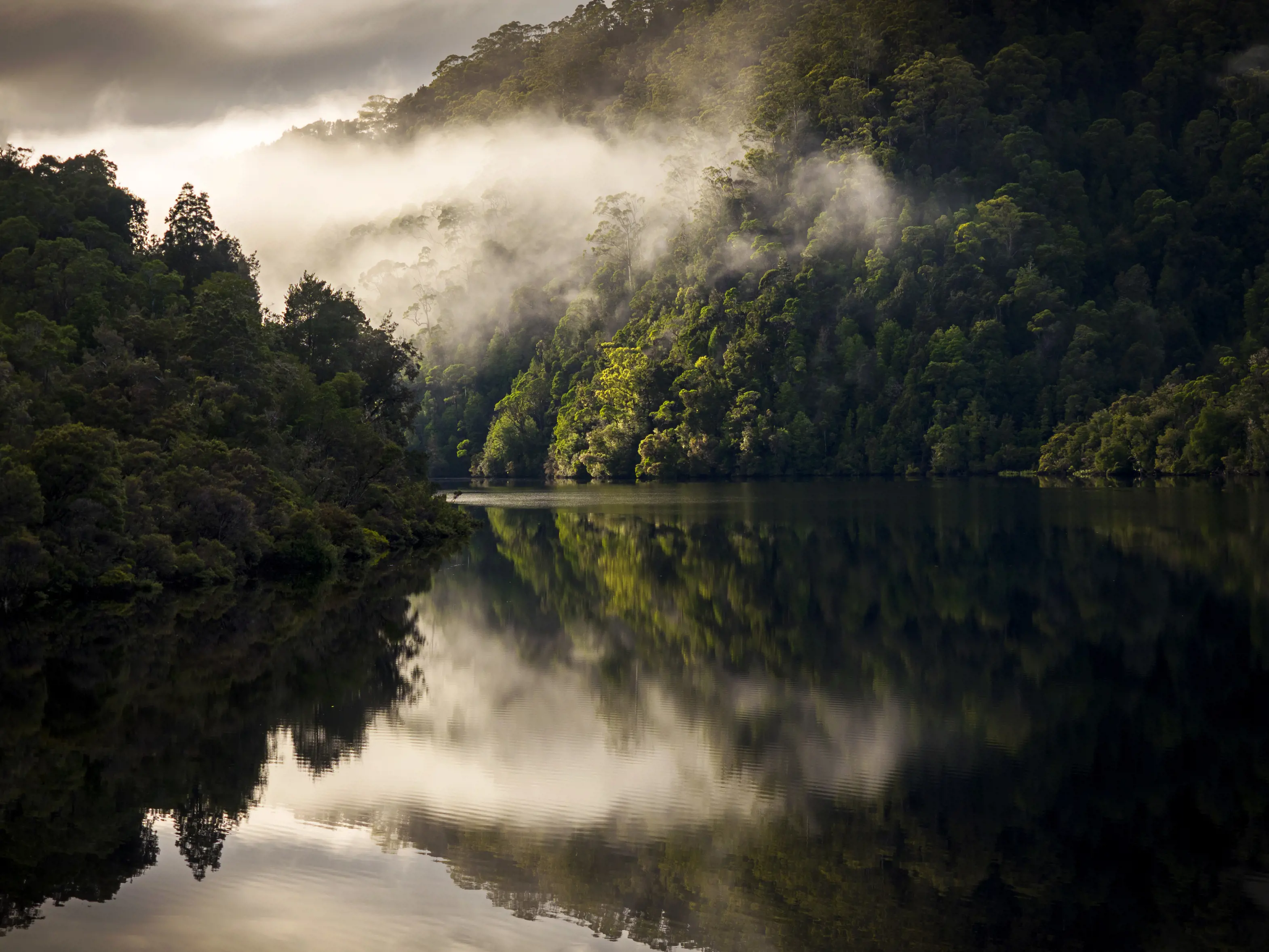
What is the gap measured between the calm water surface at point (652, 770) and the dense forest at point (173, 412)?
4148 mm

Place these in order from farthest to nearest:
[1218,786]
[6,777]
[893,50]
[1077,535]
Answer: [893,50], [1077,535], [6,777], [1218,786]

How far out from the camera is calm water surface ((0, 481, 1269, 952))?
1410 centimetres

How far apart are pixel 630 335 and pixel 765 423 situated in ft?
117

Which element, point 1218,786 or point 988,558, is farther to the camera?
point 988,558

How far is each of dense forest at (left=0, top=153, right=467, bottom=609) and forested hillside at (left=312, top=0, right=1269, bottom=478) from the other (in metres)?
65.6

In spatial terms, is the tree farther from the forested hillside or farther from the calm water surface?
the forested hillside

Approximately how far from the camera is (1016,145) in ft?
518

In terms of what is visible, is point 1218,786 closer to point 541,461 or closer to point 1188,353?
point 1188,353

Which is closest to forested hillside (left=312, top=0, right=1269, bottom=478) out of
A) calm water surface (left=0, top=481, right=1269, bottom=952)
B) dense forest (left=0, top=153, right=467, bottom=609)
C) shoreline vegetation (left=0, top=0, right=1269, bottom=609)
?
shoreline vegetation (left=0, top=0, right=1269, bottom=609)

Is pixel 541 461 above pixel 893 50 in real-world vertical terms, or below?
below

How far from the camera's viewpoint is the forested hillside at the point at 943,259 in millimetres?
138750

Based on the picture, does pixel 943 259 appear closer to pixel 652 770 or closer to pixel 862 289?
pixel 862 289

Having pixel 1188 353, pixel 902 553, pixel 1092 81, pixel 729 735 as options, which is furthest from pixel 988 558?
pixel 1092 81

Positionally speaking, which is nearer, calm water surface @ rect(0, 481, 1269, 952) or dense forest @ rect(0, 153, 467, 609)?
calm water surface @ rect(0, 481, 1269, 952)
